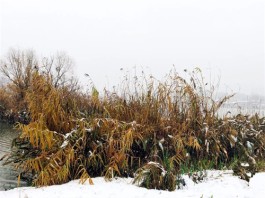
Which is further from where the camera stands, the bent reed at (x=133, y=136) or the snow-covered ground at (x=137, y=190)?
the bent reed at (x=133, y=136)

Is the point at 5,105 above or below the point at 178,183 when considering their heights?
above

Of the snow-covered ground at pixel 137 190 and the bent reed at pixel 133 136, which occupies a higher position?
the bent reed at pixel 133 136

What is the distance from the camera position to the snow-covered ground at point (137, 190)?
16.0 feet

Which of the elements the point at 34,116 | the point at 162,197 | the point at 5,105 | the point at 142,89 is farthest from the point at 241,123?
the point at 5,105

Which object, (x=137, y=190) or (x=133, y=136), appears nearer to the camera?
(x=137, y=190)

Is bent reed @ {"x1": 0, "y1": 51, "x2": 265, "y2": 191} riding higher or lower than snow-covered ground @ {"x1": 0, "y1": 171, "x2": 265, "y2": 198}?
higher

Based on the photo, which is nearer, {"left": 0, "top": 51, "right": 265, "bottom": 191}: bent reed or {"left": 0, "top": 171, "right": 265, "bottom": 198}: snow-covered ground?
{"left": 0, "top": 171, "right": 265, "bottom": 198}: snow-covered ground

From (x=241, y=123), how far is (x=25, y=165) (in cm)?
477

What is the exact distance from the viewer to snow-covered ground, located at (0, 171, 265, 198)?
193 inches

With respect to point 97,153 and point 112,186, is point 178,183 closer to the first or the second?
point 112,186

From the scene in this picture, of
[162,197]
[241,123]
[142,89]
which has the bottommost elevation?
[162,197]

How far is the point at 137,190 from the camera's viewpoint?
5.02 m

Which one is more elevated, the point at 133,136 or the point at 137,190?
the point at 133,136

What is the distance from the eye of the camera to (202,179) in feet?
18.7
